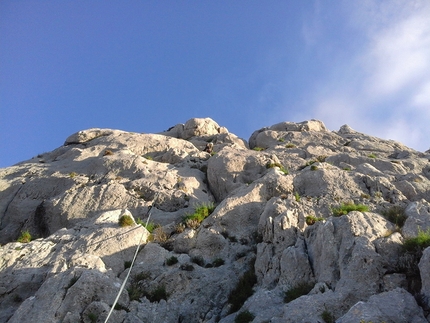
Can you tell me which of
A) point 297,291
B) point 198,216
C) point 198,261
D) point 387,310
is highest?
point 198,216

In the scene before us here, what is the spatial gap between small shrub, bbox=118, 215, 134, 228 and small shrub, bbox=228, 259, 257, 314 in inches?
273

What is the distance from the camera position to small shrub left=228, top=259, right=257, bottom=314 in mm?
15945

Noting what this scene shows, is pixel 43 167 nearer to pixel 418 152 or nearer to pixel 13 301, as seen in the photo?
pixel 13 301

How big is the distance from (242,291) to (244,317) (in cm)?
231

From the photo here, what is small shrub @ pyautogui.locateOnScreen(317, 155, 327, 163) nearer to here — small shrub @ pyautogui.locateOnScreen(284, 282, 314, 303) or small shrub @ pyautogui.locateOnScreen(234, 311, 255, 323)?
small shrub @ pyautogui.locateOnScreen(284, 282, 314, 303)

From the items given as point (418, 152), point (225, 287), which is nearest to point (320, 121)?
point (418, 152)

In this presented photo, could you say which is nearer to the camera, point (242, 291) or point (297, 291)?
point (297, 291)

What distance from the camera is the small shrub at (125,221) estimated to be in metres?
20.7

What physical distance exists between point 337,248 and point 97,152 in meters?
25.9

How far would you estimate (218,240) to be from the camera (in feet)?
65.9

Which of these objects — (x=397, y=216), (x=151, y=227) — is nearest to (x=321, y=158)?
(x=397, y=216)

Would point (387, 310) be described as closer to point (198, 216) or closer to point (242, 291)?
point (242, 291)

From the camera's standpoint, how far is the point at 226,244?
20031 mm

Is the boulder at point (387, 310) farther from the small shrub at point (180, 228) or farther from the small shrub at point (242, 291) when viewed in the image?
the small shrub at point (180, 228)
